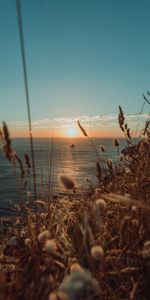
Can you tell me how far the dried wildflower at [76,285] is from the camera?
4.83 feet

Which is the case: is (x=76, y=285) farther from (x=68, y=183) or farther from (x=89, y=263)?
(x=68, y=183)

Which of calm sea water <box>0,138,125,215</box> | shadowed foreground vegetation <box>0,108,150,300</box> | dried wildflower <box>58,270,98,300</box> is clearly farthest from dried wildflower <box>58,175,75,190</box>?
dried wildflower <box>58,270,98,300</box>

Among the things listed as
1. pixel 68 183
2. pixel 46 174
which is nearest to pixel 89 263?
pixel 68 183

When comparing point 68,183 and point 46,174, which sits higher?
point 46,174

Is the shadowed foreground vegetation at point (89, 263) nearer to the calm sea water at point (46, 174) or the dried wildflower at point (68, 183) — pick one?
the dried wildflower at point (68, 183)

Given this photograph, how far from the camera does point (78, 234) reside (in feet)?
10.0

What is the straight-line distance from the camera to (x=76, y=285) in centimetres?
148

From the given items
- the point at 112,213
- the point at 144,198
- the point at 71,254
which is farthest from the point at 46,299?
the point at 144,198

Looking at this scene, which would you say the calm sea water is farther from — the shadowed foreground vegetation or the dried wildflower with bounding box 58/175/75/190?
the shadowed foreground vegetation

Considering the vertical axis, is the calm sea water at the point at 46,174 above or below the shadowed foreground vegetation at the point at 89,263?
above

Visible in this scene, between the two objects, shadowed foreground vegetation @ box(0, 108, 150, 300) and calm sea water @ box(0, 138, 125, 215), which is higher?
calm sea water @ box(0, 138, 125, 215)

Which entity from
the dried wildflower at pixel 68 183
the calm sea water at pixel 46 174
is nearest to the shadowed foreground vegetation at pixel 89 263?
the dried wildflower at pixel 68 183

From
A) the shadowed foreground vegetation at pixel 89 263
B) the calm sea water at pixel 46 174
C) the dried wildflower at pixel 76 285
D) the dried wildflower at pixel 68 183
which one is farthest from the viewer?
the calm sea water at pixel 46 174

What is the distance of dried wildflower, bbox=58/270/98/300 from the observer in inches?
57.9
